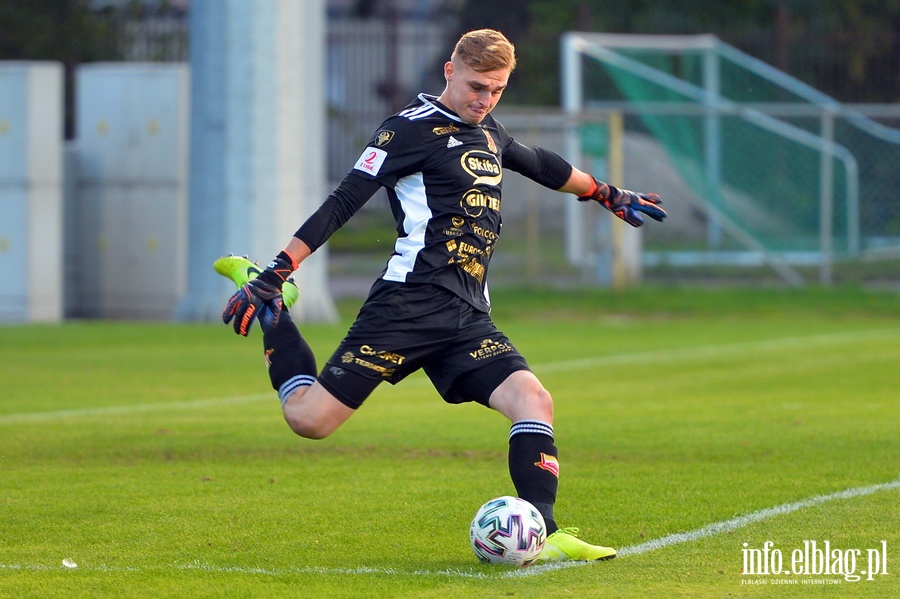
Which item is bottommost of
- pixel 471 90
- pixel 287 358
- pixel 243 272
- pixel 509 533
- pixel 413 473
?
pixel 413 473

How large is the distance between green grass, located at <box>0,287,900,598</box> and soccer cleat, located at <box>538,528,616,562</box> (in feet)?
0.22

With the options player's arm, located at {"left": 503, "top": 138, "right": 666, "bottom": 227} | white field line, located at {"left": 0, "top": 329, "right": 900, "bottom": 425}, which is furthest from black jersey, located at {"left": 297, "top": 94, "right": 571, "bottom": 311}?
white field line, located at {"left": 0, "top": 329, "right": 900, "bottom": 425}

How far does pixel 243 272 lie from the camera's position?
247 inches

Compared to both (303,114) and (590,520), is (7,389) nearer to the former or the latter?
(590,520)

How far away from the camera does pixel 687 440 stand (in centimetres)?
821

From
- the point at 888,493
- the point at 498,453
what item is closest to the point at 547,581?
the point at 888,493

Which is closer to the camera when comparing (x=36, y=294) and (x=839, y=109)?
(x=36, y=294)

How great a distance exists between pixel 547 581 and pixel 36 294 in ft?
47.4

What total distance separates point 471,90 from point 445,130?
0.20 metres

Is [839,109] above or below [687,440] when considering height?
above

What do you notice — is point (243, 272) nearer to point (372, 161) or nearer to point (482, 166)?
point (372, 161)

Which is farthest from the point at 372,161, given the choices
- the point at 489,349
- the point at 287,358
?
the point at 287,358

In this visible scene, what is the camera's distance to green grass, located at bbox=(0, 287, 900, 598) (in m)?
4.98

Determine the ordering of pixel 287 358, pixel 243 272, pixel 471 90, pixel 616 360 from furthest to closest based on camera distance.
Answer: pixel 616 360 < pixel 243 272 < pixel 287 358 < pixel 471 90
